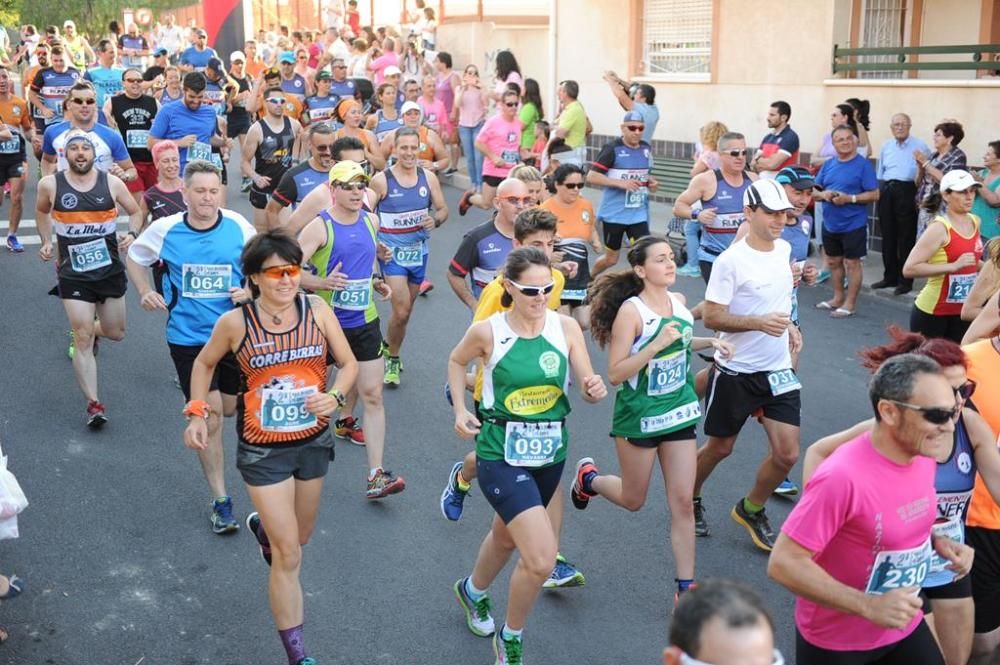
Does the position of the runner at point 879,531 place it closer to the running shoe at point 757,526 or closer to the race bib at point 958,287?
the running shoe at point 757,526

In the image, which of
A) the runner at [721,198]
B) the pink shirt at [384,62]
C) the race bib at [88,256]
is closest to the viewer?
the race bib at [88,256]

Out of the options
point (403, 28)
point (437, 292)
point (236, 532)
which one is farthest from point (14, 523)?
point (403, 28)

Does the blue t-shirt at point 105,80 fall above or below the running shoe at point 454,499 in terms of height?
above

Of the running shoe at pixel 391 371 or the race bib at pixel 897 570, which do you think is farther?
the running shoe at pixel 391 371

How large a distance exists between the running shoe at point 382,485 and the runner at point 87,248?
244cm

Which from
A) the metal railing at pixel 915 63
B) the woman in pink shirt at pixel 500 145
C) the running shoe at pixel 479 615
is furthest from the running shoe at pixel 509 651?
the metal railing at pixel 915 63

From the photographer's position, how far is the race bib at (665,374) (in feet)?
18.3

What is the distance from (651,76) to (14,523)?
14.7 m

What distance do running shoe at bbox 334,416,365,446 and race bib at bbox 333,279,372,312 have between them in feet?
3.48

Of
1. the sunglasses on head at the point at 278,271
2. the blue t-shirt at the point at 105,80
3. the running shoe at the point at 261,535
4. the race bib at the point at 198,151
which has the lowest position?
the running shoe at the point at 261,535

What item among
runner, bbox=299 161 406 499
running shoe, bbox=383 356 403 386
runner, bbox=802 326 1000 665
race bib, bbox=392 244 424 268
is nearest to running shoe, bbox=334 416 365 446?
runner, bbox=299 161 406 499

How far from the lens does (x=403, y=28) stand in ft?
94.9

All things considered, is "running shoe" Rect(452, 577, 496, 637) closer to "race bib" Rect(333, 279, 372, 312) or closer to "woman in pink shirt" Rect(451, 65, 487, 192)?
"race bib" Rect(333, 279, 372, 312)

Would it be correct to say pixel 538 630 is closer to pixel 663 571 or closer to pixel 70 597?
pixel 663 571
